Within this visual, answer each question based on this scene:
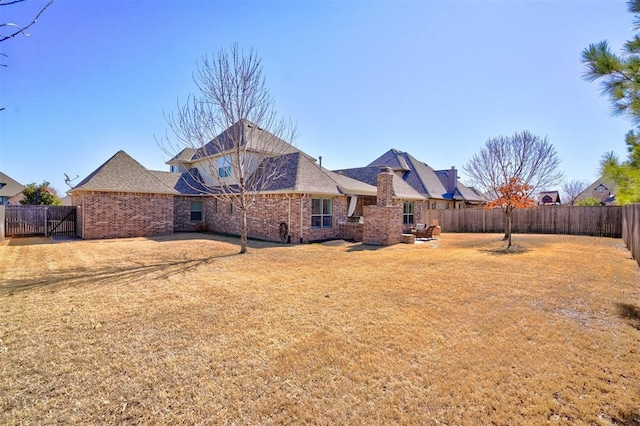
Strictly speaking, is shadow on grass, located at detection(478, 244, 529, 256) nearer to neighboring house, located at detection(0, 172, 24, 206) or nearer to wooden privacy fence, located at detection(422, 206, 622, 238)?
wooden privacy fence, located at detection(422, 206, 622, 238)

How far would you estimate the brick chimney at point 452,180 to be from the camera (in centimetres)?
2835

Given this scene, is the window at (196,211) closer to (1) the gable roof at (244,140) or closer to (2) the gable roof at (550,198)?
(1) the gable roof at (244,140)

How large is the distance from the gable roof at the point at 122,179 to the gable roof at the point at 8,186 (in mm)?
28832

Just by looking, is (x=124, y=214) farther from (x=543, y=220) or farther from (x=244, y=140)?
(x=543, y=220)

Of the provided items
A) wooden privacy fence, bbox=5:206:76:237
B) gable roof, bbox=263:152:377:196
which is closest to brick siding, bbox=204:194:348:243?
gable roof, bbox=263:152:377:196

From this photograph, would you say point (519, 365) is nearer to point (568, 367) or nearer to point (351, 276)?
point (568, 367)

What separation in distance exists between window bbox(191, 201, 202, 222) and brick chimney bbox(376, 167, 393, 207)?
519 inches

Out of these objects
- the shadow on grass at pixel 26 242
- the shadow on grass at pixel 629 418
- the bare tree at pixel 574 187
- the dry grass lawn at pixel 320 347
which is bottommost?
the shadow on grass at pixel 629 418

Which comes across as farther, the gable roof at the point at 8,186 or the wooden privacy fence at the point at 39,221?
the gable roof at the point at 8,186

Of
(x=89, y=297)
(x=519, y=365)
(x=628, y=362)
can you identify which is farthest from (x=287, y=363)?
(x=89, y=297)

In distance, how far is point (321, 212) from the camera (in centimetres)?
1603

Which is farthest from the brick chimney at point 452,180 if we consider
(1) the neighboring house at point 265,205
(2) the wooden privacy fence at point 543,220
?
(1) the neighboring house at point 265,205

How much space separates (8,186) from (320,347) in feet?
165

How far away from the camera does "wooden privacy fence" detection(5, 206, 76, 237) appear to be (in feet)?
57.2
